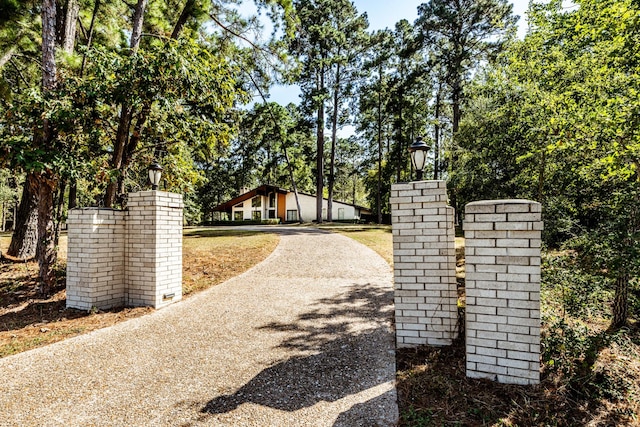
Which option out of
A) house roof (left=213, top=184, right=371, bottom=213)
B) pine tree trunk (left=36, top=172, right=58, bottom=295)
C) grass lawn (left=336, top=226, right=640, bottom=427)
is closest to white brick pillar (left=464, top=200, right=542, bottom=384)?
grass lawn (left=336, top=226, right=640, bottom=427)

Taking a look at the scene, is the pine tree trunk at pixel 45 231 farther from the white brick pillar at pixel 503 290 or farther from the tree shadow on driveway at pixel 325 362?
the white brick pillar at pixel 503 290

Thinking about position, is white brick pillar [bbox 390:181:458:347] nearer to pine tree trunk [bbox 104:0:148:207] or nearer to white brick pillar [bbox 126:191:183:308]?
white brick pillar [bbox 126:191:183:308]

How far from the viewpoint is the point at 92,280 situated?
187 inches

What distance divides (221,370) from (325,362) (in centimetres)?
105

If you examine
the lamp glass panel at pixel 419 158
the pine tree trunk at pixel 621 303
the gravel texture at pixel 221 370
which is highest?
the lamp glass panel at pixel 419 158

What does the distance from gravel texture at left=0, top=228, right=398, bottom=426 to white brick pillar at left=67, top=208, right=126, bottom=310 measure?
3.02 feet

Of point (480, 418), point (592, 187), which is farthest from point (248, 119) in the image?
point (480, 418)

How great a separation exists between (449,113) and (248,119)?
15.4 metres

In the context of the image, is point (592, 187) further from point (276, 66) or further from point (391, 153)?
point (391, 153)

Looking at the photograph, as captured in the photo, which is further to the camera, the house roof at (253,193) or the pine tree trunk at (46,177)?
the house roof at (253,193)

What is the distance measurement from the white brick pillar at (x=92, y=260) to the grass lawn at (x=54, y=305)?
0.70 ft

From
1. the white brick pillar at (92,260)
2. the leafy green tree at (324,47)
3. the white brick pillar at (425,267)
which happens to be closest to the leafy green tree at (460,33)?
the leafy green tree at (324,47)

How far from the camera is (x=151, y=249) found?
4.90 metres

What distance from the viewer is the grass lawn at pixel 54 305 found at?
4.00m
